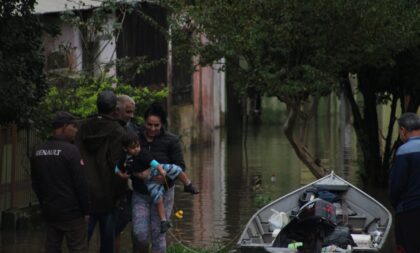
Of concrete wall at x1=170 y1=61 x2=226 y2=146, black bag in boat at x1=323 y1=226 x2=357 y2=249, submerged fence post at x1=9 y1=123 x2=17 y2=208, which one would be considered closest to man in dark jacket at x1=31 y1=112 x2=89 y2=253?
Answer: black bag in boat at x1=323 y1=226 x2=357 y2=249

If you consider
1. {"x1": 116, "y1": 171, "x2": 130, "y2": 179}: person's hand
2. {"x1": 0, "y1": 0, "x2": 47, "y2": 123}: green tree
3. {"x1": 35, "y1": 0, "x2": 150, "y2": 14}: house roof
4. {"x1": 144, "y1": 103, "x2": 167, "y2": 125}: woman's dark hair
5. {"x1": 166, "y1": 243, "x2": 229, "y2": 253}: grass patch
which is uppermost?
{"x1": 35, "y1": 0, "x2": 150, "y2": 14}: house roof

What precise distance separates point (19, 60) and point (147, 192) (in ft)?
6.55

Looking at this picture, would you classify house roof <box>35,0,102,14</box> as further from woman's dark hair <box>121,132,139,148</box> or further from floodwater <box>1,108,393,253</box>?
woman's dark hair <box>121,132,139,148</box>

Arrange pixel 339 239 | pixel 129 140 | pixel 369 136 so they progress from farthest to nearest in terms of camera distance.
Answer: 1. pixel 369 136
2. pixel 339 239
3. pixel 129 140

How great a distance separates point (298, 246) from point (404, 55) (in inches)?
368

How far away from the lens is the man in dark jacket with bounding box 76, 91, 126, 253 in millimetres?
10797

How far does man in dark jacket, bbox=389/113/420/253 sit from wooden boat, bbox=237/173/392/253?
0.90 m

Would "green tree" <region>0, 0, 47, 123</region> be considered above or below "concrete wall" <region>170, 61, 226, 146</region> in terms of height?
above

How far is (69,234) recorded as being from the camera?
10.2 m

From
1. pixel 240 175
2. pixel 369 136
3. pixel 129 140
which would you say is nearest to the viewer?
pixel 129 140

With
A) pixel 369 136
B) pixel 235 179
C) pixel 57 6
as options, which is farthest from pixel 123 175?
pixel 235 179

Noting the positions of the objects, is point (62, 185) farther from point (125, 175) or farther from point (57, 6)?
point (57, 6)

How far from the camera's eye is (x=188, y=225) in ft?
53.1

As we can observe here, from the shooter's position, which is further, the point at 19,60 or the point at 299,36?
the point at 299,36
